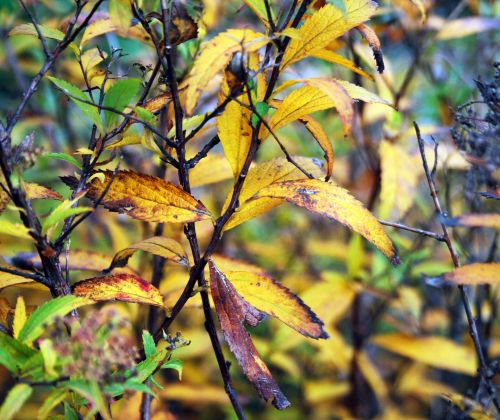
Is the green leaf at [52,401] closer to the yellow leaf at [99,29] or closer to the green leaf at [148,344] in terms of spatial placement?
the green leaf at [148,344]

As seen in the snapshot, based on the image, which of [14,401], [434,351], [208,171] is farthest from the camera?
[434,351]

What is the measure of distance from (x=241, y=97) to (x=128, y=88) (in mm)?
161

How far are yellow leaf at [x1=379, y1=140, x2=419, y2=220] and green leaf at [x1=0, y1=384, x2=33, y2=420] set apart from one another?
845 mm

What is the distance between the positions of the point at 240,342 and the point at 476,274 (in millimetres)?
379

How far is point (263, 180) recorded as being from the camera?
0.81 m

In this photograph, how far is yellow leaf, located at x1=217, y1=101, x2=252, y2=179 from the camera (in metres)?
0.76

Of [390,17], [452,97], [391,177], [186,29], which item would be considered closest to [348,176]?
[452,97]

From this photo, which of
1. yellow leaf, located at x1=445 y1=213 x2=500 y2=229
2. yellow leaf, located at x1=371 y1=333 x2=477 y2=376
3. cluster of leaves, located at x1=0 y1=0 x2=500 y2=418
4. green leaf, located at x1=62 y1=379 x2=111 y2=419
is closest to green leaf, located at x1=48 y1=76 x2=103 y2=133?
cluster of leaves, located at x1=0 y1=0 x2=500 y2=418

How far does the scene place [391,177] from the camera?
128cm

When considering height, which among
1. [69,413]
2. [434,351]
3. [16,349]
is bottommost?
[434,351]

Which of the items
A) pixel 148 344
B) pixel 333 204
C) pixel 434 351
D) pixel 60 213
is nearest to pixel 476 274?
pixel 333 204

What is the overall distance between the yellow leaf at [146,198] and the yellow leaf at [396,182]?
591mm

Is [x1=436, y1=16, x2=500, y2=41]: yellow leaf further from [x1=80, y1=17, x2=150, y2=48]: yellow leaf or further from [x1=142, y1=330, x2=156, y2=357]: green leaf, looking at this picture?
[x1=142, y1=330, x2=156, y2=357]: green leaf

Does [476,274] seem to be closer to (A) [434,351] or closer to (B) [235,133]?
(B) [235,133]
